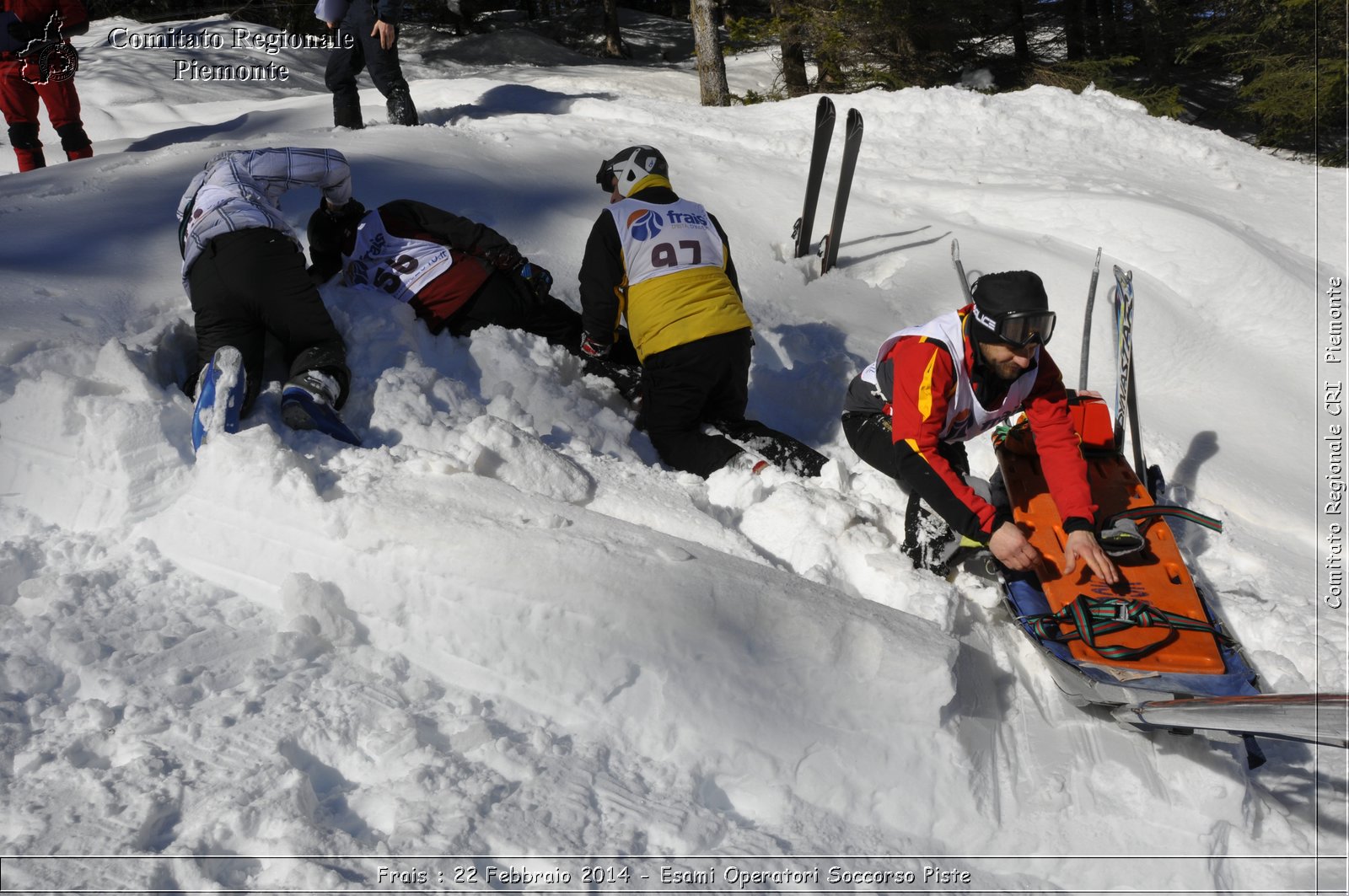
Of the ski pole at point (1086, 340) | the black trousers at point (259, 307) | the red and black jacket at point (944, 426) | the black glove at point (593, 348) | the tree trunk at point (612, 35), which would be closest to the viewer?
the red and black jacket at point (944, 426)

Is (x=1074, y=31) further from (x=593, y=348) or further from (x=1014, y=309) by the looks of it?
(x=1014, y=309)

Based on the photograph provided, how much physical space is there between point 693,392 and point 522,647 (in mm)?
1553

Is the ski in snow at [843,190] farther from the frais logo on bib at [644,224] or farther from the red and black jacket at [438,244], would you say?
the red and black jacket at [438,244]

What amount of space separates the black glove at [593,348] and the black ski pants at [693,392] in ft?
0.70

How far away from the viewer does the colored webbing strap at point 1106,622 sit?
2.77m

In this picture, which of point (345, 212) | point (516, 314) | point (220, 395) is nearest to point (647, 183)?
point (516, 314)

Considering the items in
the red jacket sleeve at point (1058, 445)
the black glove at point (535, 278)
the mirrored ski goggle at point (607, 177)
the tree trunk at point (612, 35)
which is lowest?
the red jacket sleeve at point (1058, 445)

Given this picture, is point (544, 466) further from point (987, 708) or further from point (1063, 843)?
point (1063, 843)

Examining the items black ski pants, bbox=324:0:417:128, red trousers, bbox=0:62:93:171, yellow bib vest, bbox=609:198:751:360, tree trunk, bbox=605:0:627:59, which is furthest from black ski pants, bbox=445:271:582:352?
tree trunk, bbox=605:0:627:59

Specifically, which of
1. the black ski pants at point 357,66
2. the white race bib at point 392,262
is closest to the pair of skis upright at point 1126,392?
the white race bib at point 392,262

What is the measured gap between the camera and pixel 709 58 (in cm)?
1041

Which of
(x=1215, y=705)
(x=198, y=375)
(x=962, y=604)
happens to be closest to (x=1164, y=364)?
(x=962, y=604)

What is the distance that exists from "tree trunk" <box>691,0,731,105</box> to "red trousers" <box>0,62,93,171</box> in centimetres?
645

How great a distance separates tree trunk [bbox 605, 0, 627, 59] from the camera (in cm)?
1565
